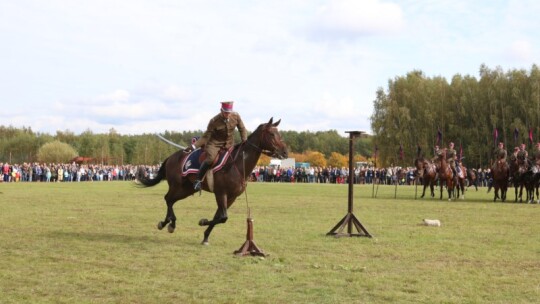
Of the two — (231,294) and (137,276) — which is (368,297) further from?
(137,276)

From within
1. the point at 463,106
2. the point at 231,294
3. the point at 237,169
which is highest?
the point at 463,106

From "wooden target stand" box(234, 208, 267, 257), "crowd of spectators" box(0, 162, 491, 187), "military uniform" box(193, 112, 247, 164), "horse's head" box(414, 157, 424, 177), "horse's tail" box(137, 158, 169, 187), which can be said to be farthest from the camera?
"crowd of spectators" box(0, 162, 491, 187)

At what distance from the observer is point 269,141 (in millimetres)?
13656

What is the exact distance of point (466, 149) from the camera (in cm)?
7369

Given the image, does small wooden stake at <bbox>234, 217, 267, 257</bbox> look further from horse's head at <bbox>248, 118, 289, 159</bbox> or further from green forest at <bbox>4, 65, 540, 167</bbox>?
green forest at <bbox>4, 65, 540, 167</bbox>

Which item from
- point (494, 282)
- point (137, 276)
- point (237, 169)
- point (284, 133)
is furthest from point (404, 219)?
point (284, 133)

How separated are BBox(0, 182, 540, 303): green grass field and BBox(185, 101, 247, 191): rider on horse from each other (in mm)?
1794

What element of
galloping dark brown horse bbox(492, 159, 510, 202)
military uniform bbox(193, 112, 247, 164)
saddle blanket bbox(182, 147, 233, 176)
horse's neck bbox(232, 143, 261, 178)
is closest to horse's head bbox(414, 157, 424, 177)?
galloping dark brown horse bbox(492, 159, 510, 202)

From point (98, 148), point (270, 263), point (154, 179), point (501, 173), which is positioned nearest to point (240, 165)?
point (270, 263)

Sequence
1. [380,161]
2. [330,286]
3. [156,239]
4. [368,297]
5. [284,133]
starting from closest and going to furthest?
[368,297]
[330,286]
[156,239]
[380,161]
[284,133]

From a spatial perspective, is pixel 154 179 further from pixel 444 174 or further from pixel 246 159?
pixel 444 174

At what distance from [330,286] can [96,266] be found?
13.8ft

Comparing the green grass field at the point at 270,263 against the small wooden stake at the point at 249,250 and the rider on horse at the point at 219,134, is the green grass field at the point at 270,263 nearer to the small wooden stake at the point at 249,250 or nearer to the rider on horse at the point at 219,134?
the small wooden stake at the point at 249,250

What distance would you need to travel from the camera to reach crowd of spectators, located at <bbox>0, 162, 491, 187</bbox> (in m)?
68.7
